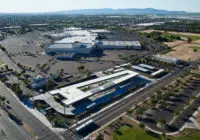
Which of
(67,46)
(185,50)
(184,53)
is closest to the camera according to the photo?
(184,53)

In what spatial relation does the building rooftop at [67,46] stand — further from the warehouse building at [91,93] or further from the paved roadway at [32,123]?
the paved roadway at [32,123]

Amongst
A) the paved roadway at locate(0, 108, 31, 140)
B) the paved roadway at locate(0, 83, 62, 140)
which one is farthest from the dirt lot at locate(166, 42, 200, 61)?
the paved roadway at locate(0, 108, 31, 140)

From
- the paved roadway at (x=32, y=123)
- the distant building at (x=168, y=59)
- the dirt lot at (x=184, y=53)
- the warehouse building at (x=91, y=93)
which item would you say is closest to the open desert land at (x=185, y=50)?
the dirt lot at (x=184, y=53)

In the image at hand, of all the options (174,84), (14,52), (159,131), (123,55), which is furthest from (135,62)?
(14,52)

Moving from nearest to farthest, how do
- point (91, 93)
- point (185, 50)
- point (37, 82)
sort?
1. point (91, 93)
2. point (37, 82)
3. point (185, 50)

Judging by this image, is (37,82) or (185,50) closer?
(37,82)

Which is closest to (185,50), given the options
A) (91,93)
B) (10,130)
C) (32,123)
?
(91,93)

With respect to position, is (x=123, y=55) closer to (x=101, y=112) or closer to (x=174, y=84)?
(x=174, y=84)

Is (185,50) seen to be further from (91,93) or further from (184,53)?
(91,93)

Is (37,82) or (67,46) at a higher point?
(67,46)
